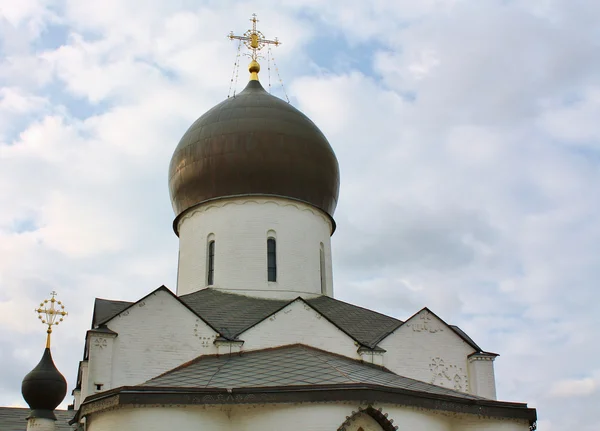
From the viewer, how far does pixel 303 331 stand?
550 inches

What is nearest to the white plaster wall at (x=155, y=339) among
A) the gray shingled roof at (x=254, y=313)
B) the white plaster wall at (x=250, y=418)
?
the gray shingled roof at (x=254, y=313)

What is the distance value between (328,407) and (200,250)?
20.3 feet

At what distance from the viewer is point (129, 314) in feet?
43.3

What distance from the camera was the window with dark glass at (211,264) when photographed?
1591cm

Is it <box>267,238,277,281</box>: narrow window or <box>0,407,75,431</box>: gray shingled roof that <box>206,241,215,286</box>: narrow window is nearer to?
<box>267,238,277,281</box>: narrow window

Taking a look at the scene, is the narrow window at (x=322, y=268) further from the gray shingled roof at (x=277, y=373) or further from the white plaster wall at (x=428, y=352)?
the gray shingled roof at (x=277, y=373)

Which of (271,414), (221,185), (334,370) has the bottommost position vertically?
(271,414)

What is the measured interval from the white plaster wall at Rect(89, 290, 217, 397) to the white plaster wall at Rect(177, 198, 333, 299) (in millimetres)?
2212

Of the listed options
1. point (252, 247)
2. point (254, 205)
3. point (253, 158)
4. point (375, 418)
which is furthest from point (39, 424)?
point (253, 158)

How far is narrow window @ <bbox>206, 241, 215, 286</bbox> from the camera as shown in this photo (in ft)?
52.2

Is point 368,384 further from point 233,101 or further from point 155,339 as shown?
point 233,101

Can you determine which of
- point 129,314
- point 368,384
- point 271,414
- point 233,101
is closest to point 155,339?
point 129,314

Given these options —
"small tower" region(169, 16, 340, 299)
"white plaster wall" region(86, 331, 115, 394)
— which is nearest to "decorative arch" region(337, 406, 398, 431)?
"white plaster wall" region(86, 331, 115, 394)

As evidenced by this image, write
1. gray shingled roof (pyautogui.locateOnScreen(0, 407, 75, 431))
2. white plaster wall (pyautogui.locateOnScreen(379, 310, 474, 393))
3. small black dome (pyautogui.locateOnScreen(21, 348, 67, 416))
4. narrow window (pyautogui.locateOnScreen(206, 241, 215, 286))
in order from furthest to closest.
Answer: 1. narrow window (pyautogui.locateOnScreen(206, 241, 215, 286))
2. gray shingled roof (pyautogui.locateOnScreen(0, 407, 75, 431))
3. white plaster wall (pyautogui.locateOnScreen(379, 310, 474, 393))
4. small black dome (pyautogui.locateOnScreen(21, 348, 67, 416))
